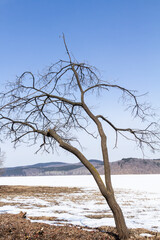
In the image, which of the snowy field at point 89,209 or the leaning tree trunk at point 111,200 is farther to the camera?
the snowy field at point 89,209

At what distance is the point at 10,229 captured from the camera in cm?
763

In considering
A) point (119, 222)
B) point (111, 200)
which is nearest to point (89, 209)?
point (119, 222)

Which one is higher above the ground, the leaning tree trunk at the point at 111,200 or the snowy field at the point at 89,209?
the leaning tree trunk at the point at 111,200

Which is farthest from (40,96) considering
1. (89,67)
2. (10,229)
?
(10,229)

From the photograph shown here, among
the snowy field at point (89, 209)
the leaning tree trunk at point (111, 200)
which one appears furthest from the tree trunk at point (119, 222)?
the snowy field at point (89, 209)

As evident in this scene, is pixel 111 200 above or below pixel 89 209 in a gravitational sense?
above

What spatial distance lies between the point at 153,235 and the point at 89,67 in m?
6.01

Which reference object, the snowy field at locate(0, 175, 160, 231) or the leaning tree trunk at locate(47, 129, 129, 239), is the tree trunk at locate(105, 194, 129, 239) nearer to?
the leaning tree trunk at locate(47, 129, 129, 239)

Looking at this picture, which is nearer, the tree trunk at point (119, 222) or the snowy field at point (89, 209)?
the tree trunk at point (119, 222)

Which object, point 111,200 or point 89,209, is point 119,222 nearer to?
point 111,200

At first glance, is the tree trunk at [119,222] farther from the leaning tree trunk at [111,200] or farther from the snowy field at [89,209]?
the snowy field at [89,209]

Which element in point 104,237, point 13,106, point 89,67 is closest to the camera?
point 104,237

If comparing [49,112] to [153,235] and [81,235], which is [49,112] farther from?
[153,235]

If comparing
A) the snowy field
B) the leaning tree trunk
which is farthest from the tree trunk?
the snowy field
